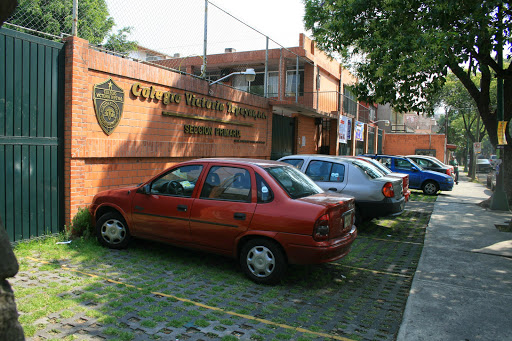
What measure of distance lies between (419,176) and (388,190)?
9698 millimetres

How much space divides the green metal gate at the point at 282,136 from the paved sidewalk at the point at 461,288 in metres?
6.70

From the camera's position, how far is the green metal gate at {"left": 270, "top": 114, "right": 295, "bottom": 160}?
47.5ft

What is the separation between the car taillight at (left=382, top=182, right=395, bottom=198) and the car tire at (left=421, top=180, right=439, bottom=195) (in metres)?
9.63

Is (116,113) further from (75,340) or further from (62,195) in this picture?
(75,340)

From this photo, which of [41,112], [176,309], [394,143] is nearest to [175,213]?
[176,309]

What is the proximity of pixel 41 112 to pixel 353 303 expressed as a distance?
5597 millimetres

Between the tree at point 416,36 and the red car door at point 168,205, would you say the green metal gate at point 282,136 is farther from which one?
the red car door at point 168,205

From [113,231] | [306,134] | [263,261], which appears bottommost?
[263,261]

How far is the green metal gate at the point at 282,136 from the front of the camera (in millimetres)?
14477

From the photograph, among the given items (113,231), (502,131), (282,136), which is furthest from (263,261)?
(502,131)

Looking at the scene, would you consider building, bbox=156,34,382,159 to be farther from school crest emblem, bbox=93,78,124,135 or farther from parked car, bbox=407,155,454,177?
school crest emblem, bbox=93,78,124,135

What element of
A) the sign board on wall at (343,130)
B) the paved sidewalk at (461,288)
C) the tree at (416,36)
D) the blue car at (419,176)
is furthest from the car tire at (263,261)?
the sign board on wall at (343,130)

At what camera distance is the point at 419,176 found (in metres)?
17.1

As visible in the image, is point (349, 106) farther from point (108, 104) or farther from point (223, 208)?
point (223, 208)
